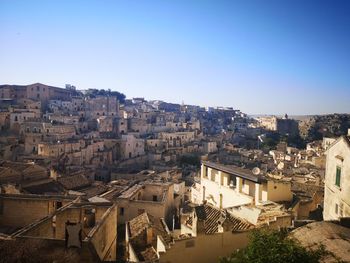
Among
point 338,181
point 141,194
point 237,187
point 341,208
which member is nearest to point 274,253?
point 341,208

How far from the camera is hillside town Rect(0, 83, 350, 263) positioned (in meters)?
13.3

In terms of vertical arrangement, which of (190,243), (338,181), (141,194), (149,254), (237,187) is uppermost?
(338,181)

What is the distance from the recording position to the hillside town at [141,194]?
1327 centimetres

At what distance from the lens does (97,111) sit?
7738cm

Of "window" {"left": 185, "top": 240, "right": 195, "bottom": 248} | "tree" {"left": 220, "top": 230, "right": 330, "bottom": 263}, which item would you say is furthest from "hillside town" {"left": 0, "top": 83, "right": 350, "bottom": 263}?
"tree" {"left": 220, "top": 230, "right": 330, "bottom": 263}

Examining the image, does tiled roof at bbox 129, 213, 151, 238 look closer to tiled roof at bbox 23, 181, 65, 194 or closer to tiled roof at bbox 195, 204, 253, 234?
tiled roof at bbox 195, 204, 253, 234

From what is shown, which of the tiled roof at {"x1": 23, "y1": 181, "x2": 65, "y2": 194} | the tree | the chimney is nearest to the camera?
the tree

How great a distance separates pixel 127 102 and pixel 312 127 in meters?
56.2

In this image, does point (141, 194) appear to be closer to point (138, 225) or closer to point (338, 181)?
point (138, 225)

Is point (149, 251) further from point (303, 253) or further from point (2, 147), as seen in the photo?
point (2, 147)

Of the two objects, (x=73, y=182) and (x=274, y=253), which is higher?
(x=274, y=253)

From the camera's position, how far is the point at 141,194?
28.4 m

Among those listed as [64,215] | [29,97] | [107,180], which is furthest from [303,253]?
[29,97]

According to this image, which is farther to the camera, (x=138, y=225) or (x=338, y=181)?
(x=138, y=225)
